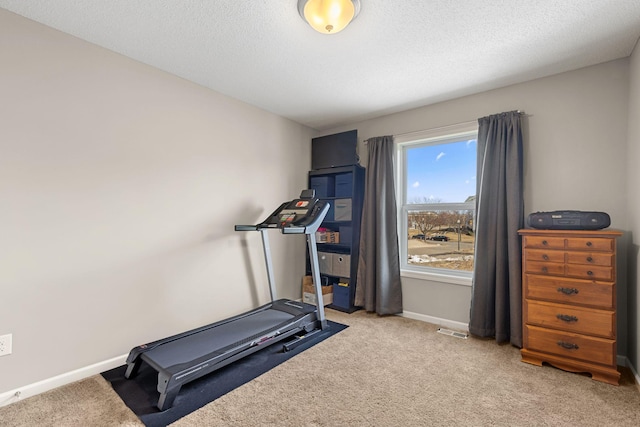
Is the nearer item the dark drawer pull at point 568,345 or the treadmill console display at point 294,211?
the dark drawer pull at point 568,345

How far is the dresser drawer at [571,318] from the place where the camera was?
2.06 m

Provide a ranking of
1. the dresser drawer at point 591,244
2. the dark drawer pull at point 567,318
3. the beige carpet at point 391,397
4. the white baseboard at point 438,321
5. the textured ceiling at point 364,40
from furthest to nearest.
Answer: the white baseboard at point 438,321 < the dark drawer pull at point 567,318 < the dresser drawer at point 591,244 < the textured ceiling at point 364,40 < the beige carpet at point 391,397

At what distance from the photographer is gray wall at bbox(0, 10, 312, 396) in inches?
76.1

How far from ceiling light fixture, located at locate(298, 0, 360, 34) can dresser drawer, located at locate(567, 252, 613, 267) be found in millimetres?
2314

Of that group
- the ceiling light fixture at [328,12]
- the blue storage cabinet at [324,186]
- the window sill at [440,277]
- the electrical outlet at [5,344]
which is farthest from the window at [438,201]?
the electrical outlet at [5,344]

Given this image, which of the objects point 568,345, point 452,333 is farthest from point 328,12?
point 452,333

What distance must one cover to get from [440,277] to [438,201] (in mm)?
869

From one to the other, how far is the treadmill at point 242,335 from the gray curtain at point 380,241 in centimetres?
77

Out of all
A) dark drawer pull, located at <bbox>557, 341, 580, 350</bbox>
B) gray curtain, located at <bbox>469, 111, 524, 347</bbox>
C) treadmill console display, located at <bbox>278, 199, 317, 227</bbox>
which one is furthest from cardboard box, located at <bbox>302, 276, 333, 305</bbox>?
dark drawer pull, located at <bbox>557, 341, 580, 350</bbox>

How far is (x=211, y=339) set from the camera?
7.86 feet

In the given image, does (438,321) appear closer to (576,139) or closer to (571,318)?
(571,318)

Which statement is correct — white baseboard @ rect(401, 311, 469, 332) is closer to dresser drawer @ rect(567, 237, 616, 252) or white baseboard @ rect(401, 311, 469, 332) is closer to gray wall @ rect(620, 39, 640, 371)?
gray wall @ rect(620, 39, 640, 371)

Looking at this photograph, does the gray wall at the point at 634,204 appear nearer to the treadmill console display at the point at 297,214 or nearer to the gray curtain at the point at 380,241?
the gray curtain at the point at 380,241

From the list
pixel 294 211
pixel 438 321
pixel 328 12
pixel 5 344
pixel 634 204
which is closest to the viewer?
pixel 328 12
